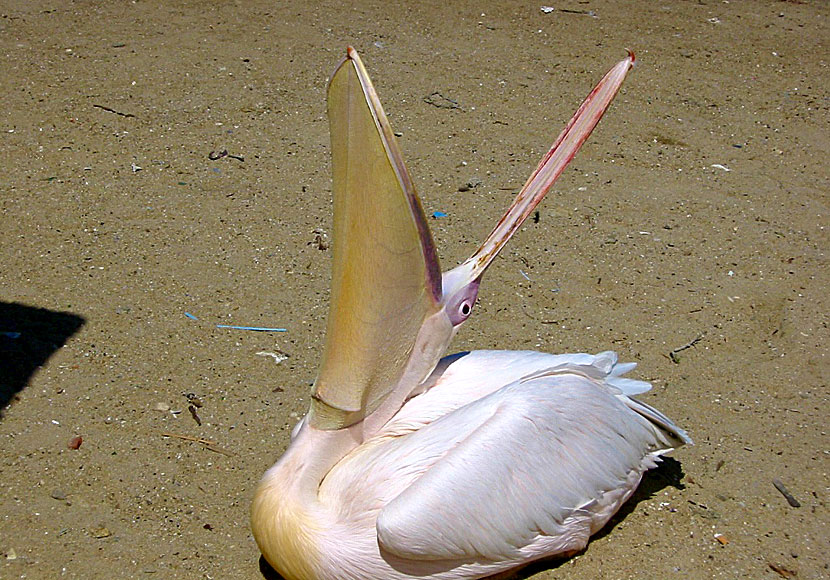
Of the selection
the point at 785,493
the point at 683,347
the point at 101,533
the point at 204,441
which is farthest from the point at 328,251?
the point at 785,493

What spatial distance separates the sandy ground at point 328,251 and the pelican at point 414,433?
325 millimetres

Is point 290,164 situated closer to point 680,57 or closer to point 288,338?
point 288,338

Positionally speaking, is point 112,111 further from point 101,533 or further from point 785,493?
point 785,493

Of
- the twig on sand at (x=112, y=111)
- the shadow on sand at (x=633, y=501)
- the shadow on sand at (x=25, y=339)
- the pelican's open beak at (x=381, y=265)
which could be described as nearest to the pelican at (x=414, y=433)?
the pelican's open beak at (x=381, y=265)

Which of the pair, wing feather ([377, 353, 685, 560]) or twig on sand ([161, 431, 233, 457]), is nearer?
wing feather ([377, 353, 685, 560])

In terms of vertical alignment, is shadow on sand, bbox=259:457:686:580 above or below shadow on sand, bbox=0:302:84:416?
below

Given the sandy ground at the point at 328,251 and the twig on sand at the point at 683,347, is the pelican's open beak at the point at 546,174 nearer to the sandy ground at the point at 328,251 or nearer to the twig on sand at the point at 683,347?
the sandy ground at the point at 328,251

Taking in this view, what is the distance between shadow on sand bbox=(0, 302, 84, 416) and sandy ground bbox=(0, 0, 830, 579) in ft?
0.04

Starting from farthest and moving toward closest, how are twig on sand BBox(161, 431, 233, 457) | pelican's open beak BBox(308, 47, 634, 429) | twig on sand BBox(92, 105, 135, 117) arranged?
1. twig on sand BBox(92, 105, 135, 117)
2. twig on sand BBox(161, 431, 233, 457)
3. pelican's open beak BBox(308, 47, 634, 429)

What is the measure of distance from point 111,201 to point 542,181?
8.27 ft

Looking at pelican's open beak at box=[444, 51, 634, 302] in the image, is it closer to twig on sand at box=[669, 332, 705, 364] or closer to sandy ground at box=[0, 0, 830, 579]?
sandy ground at box=[0, 0, 830, 579]

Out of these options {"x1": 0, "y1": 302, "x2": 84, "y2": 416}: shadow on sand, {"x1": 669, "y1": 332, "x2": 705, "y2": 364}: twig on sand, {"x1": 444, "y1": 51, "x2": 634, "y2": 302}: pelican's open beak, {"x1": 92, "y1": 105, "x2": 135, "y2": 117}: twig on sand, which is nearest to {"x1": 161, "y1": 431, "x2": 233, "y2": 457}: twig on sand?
{"x1": 0, "y1": 302, "x2": 84, "y2": 416}: shadow on sand

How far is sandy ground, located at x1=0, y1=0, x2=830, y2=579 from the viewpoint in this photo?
8.54ft

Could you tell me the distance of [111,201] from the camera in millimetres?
4039
